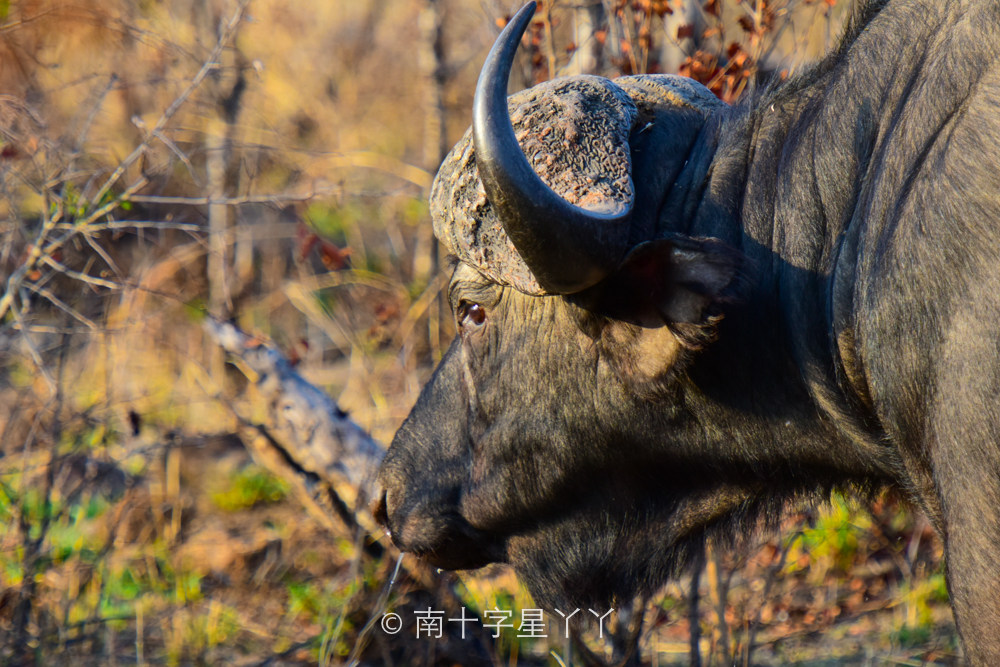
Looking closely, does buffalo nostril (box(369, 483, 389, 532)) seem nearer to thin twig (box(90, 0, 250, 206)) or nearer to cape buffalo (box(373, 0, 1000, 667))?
cape buffalo (box(373, 0, 1000, 667))

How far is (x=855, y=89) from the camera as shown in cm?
251

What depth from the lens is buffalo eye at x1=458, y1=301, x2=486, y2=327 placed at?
309 centimetres

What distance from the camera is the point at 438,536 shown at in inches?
132

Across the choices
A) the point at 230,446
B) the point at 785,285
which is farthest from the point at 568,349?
the point at 230,446

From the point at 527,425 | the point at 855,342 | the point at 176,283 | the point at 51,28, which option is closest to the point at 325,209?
the point at 176,283

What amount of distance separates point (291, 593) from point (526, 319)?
3.50m

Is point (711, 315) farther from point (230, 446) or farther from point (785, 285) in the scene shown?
point (230, 446)

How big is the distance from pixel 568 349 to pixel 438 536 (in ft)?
3.17

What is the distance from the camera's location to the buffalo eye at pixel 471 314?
309cm

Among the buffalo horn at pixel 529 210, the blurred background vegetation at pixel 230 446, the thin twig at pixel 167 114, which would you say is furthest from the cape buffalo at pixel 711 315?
the thin twig at pixel 167 114

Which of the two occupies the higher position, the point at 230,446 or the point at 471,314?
the point at 230,446

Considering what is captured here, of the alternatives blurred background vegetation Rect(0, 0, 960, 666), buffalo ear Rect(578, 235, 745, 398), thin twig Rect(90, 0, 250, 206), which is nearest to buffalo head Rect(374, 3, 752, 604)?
buffalo ear Rect(578, 235, 745, 398)

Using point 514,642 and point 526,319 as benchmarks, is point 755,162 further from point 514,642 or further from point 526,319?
point 514,642

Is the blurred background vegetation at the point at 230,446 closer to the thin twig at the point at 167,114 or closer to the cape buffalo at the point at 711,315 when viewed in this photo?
the thin twig at the point at 167,114
